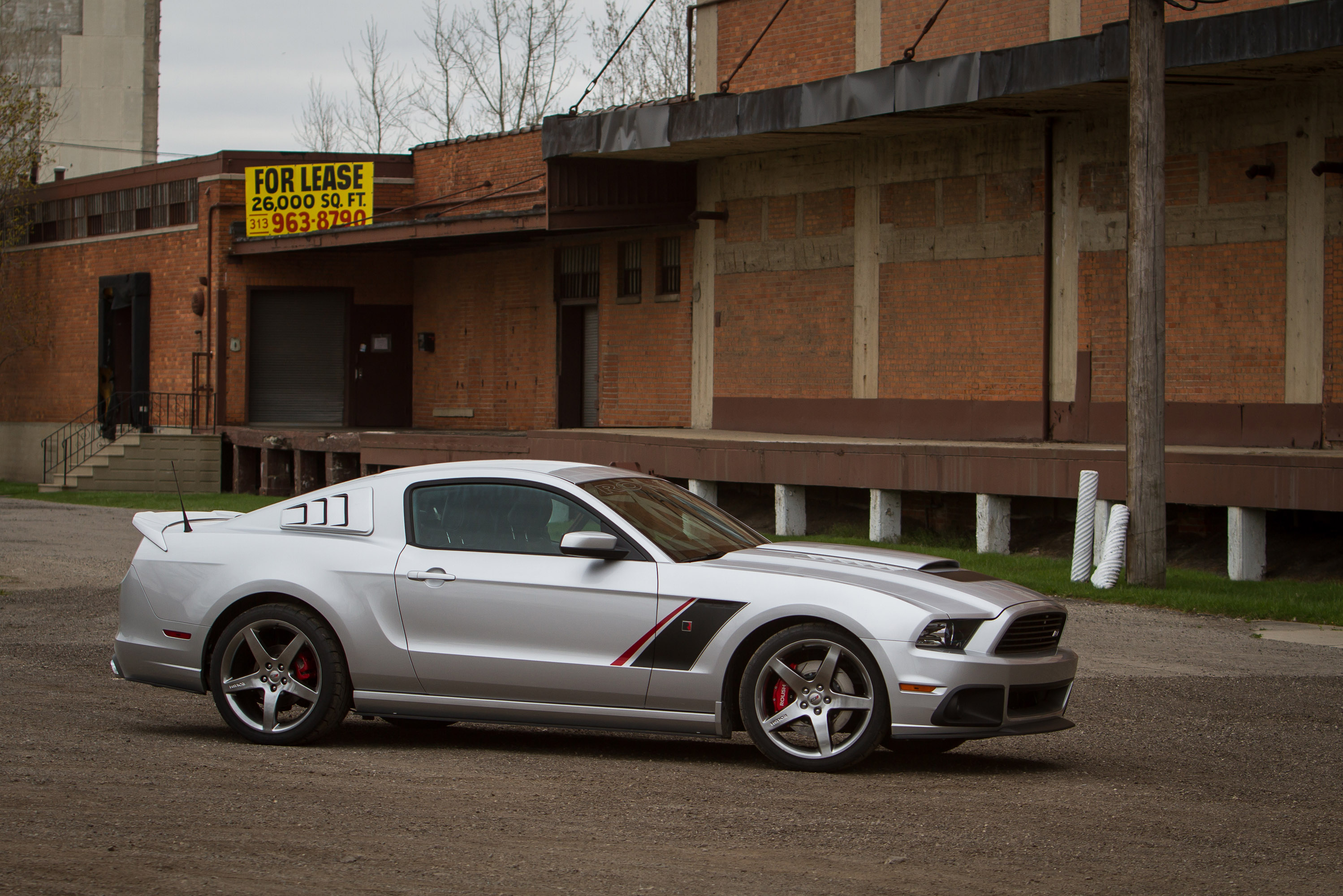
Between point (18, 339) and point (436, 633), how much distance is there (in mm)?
34324

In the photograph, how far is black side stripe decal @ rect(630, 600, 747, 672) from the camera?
6.62 metres

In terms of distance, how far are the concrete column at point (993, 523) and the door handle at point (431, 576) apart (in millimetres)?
11524

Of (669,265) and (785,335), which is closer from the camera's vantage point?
(785,335)

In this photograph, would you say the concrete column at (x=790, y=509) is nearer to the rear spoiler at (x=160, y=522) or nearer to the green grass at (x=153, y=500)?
the green grass at (x=153, y=500)

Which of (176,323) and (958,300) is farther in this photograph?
(176,323)

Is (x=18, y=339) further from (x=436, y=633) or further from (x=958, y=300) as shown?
(x=436, y=633)

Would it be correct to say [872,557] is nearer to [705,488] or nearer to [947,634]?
[947,634]

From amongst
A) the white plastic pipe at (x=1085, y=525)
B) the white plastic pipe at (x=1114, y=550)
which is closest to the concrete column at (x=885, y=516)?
the white plastic pipe at (x=1085, y=525)

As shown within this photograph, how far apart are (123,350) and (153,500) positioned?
8.33 meters

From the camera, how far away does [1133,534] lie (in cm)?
1398

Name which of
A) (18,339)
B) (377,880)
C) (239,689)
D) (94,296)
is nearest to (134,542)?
(239,689)

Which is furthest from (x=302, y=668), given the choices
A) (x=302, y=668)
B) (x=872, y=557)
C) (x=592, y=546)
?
(x=872, y=557)

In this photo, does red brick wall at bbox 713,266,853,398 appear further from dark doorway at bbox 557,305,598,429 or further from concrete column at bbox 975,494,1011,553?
concrete column at bbox 975,494,1011,553

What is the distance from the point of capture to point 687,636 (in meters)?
6.66
